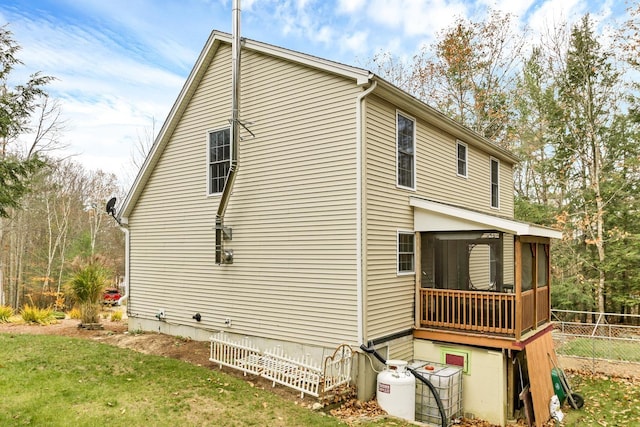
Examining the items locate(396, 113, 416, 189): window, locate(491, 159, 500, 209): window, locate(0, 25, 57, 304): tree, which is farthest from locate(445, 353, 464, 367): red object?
locate(0, 25, 57, 304): tree

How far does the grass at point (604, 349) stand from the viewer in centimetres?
1338

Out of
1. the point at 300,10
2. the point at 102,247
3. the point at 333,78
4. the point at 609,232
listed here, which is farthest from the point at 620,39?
the point at 102,247

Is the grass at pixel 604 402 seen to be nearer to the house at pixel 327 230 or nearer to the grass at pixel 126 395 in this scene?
the house at pixel 327 230

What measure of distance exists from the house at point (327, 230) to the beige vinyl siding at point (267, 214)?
4 cm

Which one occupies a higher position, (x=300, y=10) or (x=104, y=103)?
(x=300, y=10)

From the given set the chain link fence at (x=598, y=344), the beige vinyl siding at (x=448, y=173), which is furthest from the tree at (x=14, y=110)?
the chain link fence at (x=598, y=344)

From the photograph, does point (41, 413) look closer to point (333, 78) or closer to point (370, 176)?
point (370, 176)

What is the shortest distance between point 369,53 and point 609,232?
684 inches

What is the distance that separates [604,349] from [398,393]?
10.4m

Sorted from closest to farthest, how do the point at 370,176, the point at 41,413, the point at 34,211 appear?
the point at 41,413, the point at 370,176, the point at 34,211

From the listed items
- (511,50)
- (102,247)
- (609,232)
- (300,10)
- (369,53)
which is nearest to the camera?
(300,10)

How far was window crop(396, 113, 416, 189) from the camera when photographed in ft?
32.9

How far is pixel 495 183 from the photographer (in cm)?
1577

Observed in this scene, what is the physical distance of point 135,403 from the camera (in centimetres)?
682
